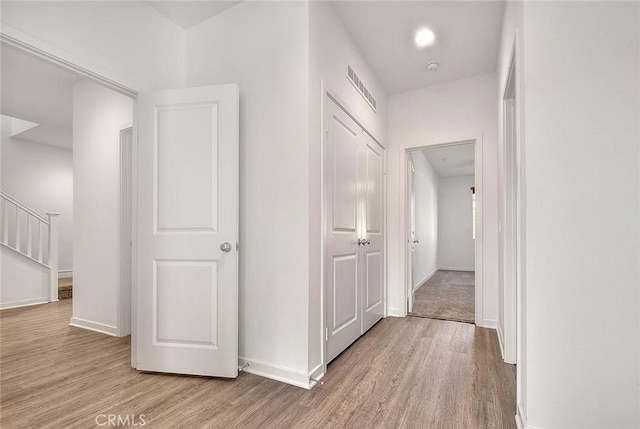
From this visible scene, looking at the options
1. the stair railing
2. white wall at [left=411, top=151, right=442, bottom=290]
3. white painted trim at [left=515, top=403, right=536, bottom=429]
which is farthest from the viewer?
white wall at [left=411, top=151, right=442, bottom=290]

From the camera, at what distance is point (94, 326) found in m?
3.33

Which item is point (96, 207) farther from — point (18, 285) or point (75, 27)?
point (18, 285)

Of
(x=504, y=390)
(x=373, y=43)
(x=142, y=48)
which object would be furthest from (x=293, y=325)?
(x=373, y=43)

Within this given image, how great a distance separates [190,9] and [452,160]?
19.6ft

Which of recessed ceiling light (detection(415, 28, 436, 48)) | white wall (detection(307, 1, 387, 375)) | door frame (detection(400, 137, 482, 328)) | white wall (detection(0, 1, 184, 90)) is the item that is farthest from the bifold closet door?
white wall (detection(0, 1, 184, 90))

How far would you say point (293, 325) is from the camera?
214cm

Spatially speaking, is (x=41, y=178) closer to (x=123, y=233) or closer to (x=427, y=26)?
(x=123, y=233)

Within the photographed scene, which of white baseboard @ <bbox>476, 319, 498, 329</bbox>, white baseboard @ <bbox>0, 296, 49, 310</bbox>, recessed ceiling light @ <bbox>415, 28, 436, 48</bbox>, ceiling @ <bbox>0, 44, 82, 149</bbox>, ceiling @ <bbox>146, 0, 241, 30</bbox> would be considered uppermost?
recessed ceiling light @ <bbox>415, 28, 436, 48</bbox>

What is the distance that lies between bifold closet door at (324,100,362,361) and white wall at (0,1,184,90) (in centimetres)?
133

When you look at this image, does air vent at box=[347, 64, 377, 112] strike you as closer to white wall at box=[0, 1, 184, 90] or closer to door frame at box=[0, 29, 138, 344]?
white wall at box=[0, 1, 184, 90]

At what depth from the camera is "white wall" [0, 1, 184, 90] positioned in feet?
6.05

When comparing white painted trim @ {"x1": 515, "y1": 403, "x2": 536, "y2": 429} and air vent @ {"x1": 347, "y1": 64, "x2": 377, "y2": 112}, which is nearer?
white painted trim @ {"x1": 515, "y1": 403, "x2": 536, "y2": 429}

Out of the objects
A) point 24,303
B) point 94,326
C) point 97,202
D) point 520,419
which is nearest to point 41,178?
point 24,303

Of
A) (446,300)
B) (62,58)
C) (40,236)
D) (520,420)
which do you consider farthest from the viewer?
(40,236)
